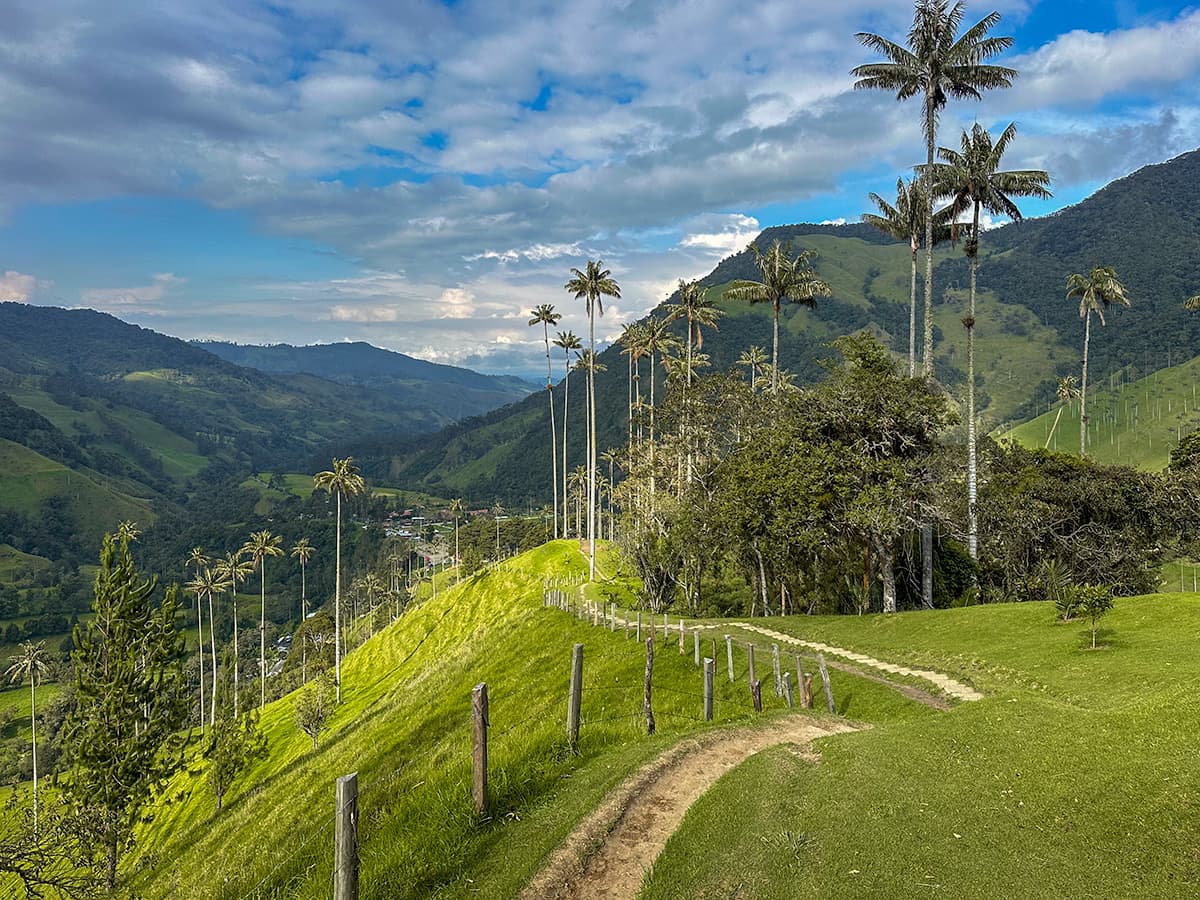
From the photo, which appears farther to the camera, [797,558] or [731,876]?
[797,558]

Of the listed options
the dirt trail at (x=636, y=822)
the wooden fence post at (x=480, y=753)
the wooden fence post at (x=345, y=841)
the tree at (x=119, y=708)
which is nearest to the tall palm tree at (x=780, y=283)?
the dirt trail at (x=636, y=822)

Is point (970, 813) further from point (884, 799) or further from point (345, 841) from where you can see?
point (345, 841)

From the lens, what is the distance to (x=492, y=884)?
403 inches

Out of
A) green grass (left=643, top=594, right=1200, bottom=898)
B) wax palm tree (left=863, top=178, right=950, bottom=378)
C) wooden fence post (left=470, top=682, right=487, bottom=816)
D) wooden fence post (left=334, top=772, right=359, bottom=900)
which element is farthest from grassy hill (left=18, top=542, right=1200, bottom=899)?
wax palm tree (left=863, top=178, right=950, bottom=378)

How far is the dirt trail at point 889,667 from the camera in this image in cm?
2341

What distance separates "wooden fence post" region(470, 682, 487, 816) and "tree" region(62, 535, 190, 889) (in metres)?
39.7

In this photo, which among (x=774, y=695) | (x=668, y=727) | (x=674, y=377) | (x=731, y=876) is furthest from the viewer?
(x=674, y=377)

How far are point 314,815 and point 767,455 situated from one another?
34290 millimetres

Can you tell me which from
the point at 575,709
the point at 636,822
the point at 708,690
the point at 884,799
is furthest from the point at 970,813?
the point at 708,690

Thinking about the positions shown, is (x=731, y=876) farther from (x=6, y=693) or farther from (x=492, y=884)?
(x=6, y=693)

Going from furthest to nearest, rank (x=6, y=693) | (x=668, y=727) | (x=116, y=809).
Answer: (x=6, y=693) < (x=116, y=809) < (x=668, y=727)

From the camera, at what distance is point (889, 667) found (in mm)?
28609

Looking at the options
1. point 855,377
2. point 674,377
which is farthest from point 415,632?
point 855,377

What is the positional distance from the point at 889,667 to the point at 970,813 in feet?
61.5
